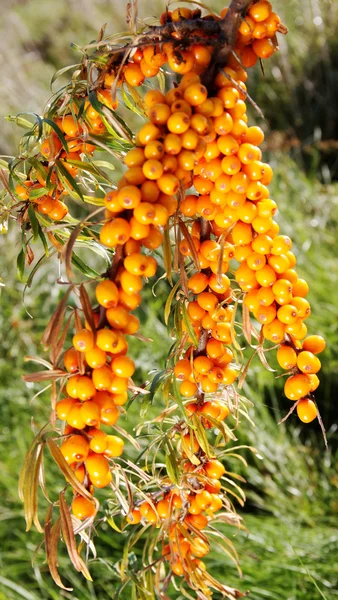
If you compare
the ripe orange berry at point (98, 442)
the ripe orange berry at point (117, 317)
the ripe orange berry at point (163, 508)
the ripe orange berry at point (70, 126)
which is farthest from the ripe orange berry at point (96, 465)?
the ripe orange berry at point (70, 126)

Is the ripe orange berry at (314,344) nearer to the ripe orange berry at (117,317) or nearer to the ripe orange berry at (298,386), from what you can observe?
the ripe orange berry at (298,386)

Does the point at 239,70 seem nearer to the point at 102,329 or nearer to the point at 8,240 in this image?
the point at 102,329

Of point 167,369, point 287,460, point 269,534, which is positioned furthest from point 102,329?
point 287,460

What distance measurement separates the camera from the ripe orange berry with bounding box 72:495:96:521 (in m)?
0.56

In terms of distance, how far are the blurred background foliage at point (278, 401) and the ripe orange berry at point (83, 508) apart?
0.28m

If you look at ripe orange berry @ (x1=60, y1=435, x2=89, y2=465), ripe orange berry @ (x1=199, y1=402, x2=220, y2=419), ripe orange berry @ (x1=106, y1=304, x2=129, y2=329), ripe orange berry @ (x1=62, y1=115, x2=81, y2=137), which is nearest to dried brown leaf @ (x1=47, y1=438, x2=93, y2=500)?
ripe orange berry @ (x1=60, y1=435, x2=89, y2=465)

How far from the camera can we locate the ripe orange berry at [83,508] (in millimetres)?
561

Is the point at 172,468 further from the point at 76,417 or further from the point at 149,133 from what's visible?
the point at 149,133

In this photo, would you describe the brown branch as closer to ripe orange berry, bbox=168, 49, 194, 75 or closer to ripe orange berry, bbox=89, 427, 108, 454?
ripe orange berry, bbox=168, 49, 194, 75

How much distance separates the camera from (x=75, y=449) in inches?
20.3

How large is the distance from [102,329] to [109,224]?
0.29ft

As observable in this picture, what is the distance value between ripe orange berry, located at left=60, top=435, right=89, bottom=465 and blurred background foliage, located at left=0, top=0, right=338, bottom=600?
28 cm

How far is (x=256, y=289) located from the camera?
1.85 feet

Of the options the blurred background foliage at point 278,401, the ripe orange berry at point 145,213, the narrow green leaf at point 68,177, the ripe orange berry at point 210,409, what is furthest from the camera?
the blurred background foliage at point 278,401
